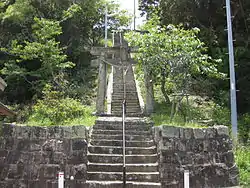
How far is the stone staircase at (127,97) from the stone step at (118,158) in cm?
359

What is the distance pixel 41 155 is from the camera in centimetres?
729

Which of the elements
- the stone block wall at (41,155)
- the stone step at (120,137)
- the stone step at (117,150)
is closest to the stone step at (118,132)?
the stone step at (120,137)

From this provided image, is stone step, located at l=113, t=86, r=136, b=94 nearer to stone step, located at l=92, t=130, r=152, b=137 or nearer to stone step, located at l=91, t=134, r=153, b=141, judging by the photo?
stone step, located at l=92, t=130, r=152, b=137

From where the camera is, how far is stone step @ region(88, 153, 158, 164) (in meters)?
8.27

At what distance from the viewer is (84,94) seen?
14.7 meters

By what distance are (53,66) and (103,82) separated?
3.02 meters

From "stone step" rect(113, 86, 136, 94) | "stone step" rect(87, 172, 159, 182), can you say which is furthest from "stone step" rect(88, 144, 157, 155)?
"stone step" rect(113, 86, 136, 94)

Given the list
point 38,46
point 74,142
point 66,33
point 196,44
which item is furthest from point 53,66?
point 74,142

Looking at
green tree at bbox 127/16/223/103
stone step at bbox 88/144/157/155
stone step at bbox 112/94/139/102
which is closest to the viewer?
stone step at bbox 88/144/157/155

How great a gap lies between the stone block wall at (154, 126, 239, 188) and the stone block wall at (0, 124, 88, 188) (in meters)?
1.93

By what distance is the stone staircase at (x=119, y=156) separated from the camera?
7.62m

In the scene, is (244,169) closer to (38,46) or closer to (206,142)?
(206,142)

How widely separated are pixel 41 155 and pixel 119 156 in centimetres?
212

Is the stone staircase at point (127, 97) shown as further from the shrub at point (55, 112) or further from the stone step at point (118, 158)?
the stone step at point (118, 158)
